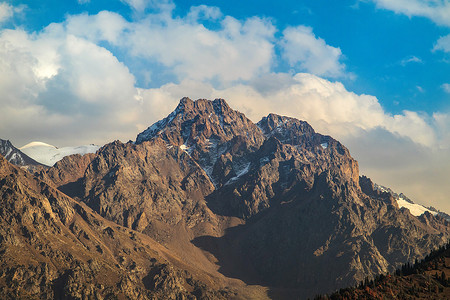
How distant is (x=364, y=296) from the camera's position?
167m

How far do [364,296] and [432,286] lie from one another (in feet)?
84.1

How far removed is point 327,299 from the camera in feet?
544

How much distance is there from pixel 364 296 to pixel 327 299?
1201cm

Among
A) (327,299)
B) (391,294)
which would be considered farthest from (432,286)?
(327,299)

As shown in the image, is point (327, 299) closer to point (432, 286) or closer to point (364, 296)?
point (364, 296)

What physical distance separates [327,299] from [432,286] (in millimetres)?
37450

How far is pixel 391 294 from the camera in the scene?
168 metres

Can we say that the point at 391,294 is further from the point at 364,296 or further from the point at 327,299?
the point at 327,299

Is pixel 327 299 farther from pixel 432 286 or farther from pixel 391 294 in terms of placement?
pixel 432 286

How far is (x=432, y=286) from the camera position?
174000 mm

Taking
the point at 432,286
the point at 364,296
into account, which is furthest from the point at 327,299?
the point at 432,286

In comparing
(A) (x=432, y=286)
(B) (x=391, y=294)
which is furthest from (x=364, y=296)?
(A) (x=432, y=286)
